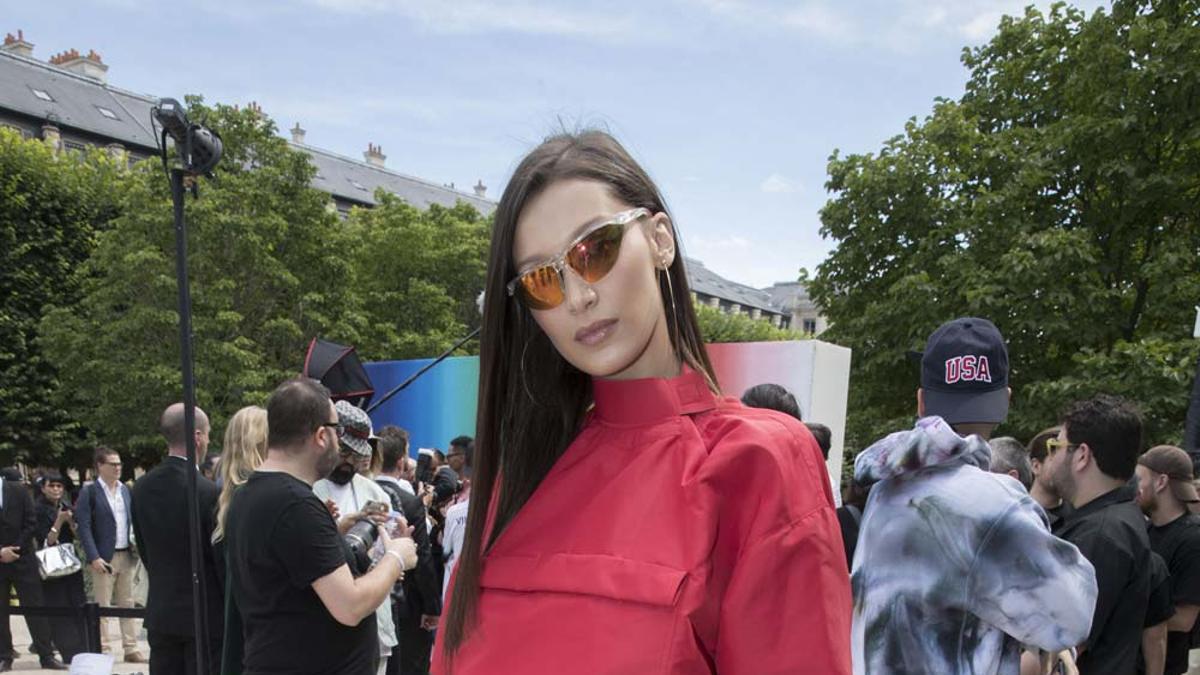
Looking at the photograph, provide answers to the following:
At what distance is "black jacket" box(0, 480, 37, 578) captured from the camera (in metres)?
10.3

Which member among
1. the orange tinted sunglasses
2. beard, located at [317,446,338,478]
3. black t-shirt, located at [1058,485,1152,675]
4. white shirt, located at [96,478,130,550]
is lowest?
white shirt, located at [96,478,130,550]

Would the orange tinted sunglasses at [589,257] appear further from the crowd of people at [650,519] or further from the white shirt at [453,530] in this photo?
the white shirt at [453,530]

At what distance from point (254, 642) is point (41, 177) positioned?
28.7 m

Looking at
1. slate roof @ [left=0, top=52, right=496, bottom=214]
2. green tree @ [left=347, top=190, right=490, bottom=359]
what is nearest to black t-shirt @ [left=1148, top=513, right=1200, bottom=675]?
green tree @ [left=347, top=190, right=490, bottom=359]

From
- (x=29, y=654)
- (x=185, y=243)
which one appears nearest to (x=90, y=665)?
(x=185, y=243)

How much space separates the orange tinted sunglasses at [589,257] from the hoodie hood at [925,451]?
1.43m

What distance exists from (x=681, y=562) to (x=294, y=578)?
2.61 meters

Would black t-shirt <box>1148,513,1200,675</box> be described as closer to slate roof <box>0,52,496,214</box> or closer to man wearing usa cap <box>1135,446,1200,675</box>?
man wearing usa cap <box>1135,446,1200,675</box>

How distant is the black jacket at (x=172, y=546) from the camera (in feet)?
17.4

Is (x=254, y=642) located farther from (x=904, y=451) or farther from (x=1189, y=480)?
(x=1189, y=480)

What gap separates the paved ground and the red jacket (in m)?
8.59

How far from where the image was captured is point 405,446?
285 inches

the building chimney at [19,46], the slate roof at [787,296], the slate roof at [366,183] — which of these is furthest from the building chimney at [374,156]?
the slate roof at [787,296]

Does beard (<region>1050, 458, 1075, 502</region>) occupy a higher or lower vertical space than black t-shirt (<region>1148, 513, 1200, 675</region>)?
higher
